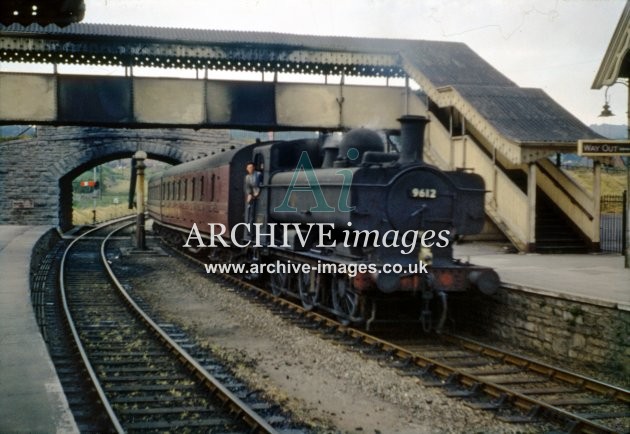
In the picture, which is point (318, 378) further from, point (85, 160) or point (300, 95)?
point (85, 160)

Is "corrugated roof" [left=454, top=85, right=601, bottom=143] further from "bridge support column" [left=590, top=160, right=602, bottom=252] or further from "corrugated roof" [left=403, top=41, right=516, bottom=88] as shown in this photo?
"corrugated roof" [left=403, top=41, right=516, bottom=88]

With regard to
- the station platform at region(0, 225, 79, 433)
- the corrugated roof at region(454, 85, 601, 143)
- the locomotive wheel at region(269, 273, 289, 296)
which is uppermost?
the corrugated roof at region(454, 85, 601, 143)

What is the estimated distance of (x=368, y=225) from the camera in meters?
9.21

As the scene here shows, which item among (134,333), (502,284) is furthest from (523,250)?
(134,333)

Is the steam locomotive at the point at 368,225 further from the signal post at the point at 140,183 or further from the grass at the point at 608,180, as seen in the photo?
the grass at the point at 608,180

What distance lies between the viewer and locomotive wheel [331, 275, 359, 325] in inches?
378

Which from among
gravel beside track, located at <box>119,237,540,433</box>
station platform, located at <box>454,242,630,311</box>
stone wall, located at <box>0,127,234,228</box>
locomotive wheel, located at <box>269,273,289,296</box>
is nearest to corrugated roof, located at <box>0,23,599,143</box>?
station platform, located at <box>454,242,630,311</box>

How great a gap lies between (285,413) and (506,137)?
10.1 metres

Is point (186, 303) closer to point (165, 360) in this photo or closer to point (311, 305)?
point (311, 305)

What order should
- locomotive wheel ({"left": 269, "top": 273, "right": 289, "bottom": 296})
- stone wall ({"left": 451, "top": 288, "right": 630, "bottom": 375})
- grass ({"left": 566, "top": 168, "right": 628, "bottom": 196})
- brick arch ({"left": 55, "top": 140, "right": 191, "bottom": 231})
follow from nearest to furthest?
stone wall ({"left": 451, "top": 288, "right": 630, "bottom": 375}), locomotive wheel ({"left": 269, "top": 273, "right": 289, "bottom": 296}), brick arch ({"left": 55, "top": 140, "right": 191, "bottom": 231}), grass ({"left": 566, "top": 168, "right": 628, "bottom": 196})

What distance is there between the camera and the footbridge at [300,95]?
53.6 feet

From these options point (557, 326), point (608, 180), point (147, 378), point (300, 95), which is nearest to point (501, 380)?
point (557, 326)

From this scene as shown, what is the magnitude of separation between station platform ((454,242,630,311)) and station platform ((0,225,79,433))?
6147 mm

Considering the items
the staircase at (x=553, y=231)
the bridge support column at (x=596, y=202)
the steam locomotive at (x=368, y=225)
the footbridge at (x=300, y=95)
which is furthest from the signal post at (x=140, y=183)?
the bridge support column at (x=596, y=202)
